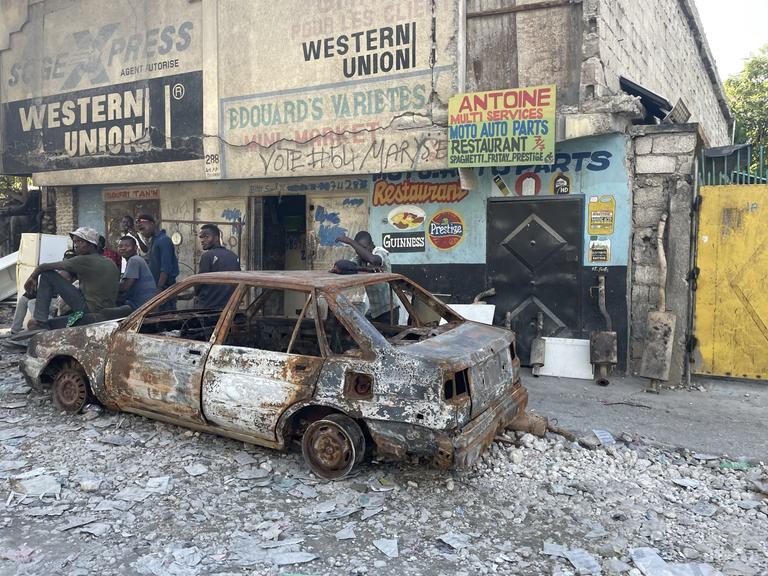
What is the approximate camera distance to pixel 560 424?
519 centimetres

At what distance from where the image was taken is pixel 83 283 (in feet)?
21.2

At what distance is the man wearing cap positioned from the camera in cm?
641

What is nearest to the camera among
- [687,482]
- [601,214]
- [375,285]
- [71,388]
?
[687,482]

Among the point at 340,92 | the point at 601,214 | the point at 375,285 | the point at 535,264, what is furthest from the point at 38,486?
the point at 601,214

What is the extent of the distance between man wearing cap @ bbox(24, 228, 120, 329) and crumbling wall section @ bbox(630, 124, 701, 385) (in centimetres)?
577

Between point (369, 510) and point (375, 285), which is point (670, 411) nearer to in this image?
point (375, 285)

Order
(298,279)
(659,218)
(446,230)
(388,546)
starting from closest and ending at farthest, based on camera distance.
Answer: (388,546)
(298,279)
(659,218)
(446,230)

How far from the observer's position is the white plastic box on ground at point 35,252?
30.2 ft

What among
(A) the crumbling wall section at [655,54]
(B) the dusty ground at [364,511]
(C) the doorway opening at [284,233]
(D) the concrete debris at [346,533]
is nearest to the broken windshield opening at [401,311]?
(B) the dusty ground at [364,511]

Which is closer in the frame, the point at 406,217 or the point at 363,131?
the point at 363,131

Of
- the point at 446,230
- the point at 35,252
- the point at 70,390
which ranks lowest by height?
the point at 70,390

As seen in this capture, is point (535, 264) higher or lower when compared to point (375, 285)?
higher

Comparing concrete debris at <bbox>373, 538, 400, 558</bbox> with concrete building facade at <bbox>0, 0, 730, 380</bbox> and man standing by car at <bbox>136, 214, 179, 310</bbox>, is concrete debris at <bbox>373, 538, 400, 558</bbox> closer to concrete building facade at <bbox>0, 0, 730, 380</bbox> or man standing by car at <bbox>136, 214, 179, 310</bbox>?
concrete building facade at <bbox>0, 0, 730, 380</bbox>

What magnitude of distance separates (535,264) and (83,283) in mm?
5076
